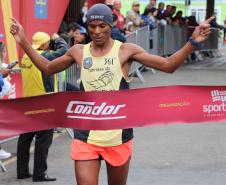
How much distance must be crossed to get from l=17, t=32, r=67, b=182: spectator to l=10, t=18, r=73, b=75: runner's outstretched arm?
8.30 feet

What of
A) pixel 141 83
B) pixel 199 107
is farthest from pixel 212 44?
pixel 199 107

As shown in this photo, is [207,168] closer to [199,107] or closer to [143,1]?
[199,107]

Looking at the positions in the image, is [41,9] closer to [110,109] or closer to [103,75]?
[110,109]

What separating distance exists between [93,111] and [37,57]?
2.08 feet

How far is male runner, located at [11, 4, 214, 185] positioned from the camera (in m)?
4.67

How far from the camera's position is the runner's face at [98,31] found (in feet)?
Answer: 15.5

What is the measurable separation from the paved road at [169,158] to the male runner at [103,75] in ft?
7.91

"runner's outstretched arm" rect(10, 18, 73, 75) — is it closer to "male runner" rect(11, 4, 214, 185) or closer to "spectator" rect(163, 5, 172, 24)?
"male runner" rect(11, 4, 214, 185)

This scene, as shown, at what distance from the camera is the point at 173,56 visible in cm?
459

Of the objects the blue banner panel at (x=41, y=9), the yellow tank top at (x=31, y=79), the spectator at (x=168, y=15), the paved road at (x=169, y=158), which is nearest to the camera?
the paved road at (x=169, y=158)

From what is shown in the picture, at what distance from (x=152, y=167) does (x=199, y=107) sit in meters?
2.87

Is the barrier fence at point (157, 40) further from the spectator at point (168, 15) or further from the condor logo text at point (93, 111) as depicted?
the condor logo text at point (93, 111)

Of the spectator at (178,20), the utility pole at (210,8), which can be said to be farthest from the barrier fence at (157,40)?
the utility pole at (210,8)

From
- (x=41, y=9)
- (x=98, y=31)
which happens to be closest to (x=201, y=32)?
(x=98, y=31)
